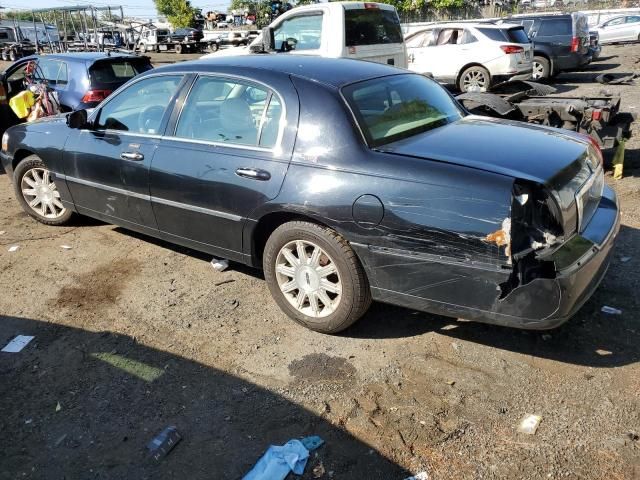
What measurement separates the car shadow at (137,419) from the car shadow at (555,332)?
95cm

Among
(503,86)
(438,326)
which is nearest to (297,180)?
(438,326)

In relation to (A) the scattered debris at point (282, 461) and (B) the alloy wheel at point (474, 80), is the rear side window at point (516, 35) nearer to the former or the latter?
(B) the alloy wheel at point (474, 80)

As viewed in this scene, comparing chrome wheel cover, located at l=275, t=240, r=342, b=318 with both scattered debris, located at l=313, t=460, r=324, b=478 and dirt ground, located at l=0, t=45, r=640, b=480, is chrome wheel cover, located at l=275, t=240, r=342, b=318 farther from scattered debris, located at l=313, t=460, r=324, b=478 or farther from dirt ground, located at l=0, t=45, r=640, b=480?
scattered debris, located at l=313, t=460, r=324, b=478

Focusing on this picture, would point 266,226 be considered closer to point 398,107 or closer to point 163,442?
point 398,107

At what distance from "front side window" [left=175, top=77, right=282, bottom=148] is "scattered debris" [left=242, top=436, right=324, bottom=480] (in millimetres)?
1859

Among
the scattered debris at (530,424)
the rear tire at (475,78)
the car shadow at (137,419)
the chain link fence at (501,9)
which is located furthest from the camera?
the chain link fence at (501,9)

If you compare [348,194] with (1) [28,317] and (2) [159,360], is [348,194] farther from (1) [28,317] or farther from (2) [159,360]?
(1) [28,317]

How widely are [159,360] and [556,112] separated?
5293 mm

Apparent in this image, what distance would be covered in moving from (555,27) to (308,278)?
15.9m

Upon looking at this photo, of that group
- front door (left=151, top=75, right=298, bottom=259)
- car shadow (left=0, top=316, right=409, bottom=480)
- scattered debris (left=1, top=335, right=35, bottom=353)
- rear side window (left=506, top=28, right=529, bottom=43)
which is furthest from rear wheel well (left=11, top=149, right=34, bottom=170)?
rear side window (left=506, top=28, right=529, bottom=43)

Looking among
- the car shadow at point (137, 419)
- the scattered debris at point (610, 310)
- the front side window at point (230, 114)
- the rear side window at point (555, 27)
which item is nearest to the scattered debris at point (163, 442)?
the car shadow at point (137, 419)

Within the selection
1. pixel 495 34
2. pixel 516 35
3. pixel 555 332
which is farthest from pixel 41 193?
pixel 516 35

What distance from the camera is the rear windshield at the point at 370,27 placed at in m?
8.71

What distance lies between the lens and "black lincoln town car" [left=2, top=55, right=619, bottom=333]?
282cm
